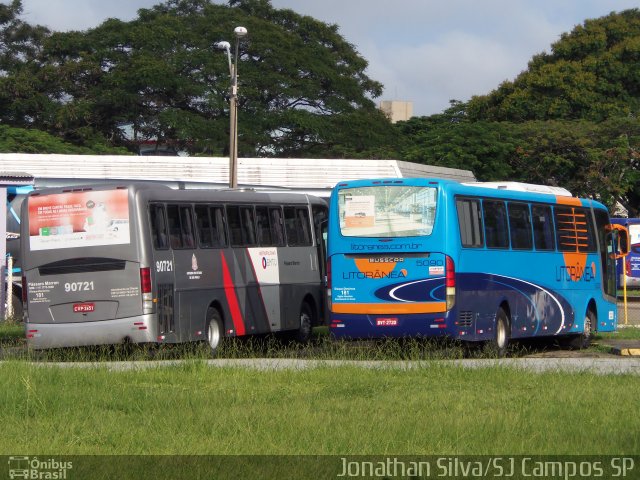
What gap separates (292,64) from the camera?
2315 inches

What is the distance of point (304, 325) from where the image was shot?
78.7ft

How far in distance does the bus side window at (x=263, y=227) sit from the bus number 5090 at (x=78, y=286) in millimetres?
4444

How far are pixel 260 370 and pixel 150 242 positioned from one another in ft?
15.0

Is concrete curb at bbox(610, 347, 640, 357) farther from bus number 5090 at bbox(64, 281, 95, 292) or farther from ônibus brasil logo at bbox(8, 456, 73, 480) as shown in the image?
ônibus brasil logo at bbox(8, 456, 73, 480)

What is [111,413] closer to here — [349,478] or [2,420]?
[2,420]

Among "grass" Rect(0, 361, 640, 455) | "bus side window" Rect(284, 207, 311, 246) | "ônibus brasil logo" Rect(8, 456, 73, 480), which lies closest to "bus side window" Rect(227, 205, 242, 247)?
"bus side window" Rect(284, 207, 311, 246)

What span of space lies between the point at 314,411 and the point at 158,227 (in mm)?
8556

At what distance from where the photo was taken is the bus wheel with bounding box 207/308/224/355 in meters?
20.4

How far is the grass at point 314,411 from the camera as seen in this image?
9.40 metres

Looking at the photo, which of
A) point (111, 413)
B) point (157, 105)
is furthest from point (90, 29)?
point (111, 413)

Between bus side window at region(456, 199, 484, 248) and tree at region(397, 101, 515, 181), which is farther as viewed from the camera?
tree at region(397, 101, 515, 181)

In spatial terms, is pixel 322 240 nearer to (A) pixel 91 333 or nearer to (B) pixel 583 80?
(A) pixel 91 333

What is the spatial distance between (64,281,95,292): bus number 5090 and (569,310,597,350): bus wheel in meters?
9.60

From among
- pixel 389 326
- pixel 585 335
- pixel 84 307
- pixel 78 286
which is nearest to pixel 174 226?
pixel 78 286
